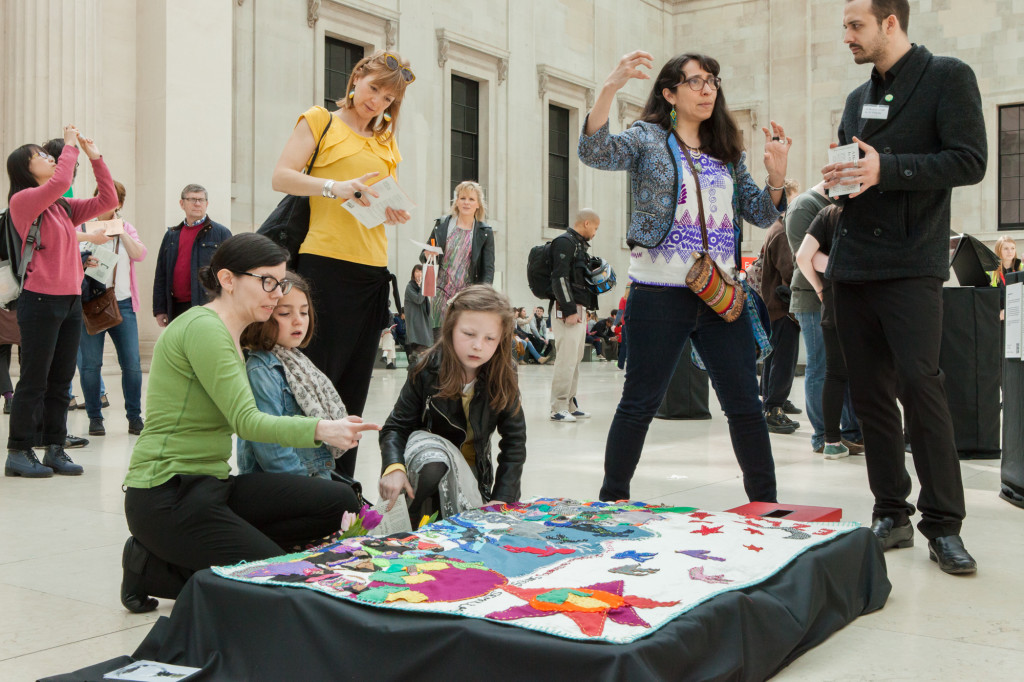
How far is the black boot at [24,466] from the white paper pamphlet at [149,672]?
10.9ft

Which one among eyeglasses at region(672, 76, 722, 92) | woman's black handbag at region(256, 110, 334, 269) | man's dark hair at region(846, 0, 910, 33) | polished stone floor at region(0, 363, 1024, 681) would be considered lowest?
polished stone floor at region(0, 363, 1024, 681)

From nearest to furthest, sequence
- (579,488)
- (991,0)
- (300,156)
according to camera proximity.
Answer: (300,156)
(579,488)
(991,0)

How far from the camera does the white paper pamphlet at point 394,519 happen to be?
→ 3.18 meters

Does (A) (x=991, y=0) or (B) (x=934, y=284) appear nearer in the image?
(B) (x=934, y=284)

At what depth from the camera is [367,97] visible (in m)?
3.76

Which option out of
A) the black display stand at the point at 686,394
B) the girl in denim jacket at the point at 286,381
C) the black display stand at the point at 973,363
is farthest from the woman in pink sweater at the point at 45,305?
the black display stand at the point at 973,363

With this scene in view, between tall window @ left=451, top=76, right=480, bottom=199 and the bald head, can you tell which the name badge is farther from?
tall window @ left=451, top=76, right=480, bottom=199

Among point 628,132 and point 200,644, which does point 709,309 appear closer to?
point 628,132

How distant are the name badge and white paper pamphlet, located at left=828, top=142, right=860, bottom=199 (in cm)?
19

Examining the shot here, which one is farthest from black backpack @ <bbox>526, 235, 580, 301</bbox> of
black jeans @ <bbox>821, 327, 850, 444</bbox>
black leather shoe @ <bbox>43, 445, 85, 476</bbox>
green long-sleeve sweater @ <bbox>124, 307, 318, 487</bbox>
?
green long-sleeve sweater @ <bbox>124, 307, 318, 487</bbox>

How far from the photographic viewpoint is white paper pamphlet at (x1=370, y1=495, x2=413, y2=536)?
3.18 m

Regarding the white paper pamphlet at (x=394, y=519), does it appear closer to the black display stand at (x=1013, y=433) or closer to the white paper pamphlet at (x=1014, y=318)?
the black display stand at (x=1013, y=433)

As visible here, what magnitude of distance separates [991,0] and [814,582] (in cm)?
2313

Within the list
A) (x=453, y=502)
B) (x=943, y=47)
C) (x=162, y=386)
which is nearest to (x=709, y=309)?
(x=453, y=502)
